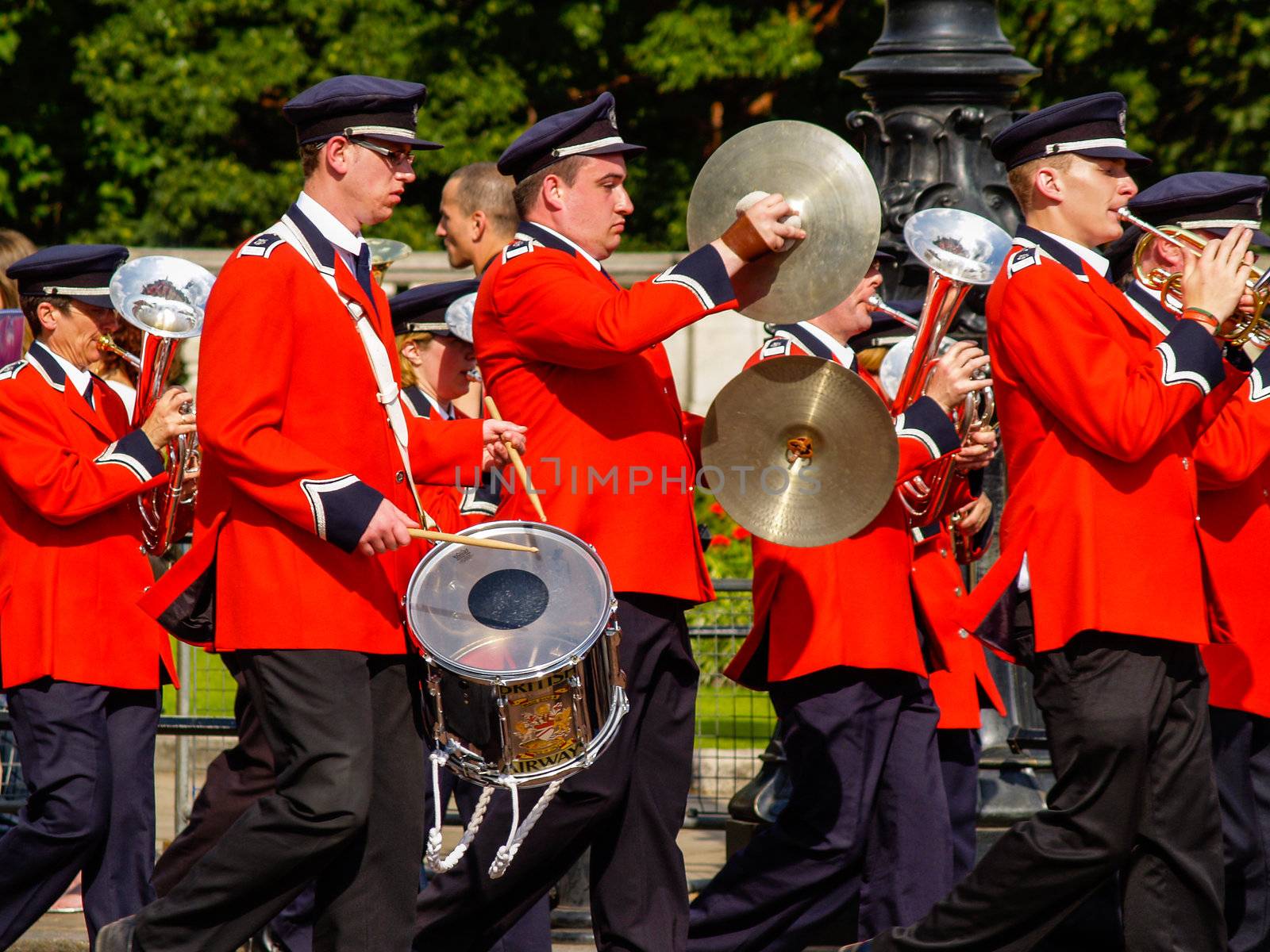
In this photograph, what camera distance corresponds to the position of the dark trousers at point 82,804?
5.60m

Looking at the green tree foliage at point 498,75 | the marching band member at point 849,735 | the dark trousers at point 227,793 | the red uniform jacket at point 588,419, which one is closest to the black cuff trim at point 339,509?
the dark trousers at point 227,793

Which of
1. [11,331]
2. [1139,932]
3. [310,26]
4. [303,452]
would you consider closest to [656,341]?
[303,452]

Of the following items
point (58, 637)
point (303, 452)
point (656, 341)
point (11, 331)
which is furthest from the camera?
point (11, 331)

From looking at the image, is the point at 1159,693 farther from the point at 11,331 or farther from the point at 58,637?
the point at 11,331

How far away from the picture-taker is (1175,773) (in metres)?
4.80

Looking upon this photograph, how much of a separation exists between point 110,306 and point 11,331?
1.91ft

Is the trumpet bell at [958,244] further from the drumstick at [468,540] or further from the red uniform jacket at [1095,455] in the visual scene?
the drumstick at [468,540]

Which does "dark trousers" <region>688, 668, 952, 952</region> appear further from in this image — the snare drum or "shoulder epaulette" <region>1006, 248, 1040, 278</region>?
"shoulder epaulette" <region>1006, 248, 1040, 278</region>

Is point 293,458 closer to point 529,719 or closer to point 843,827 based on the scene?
point 529,719

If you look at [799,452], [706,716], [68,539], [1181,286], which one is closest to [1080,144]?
[1181,286]

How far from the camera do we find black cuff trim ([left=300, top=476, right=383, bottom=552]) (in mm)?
4559

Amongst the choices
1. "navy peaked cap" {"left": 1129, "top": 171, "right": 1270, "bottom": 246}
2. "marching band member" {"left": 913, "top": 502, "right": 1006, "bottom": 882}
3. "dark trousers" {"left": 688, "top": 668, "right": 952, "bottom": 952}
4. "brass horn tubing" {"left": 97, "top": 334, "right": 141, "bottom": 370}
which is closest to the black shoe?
"dark trousers" {"left": 688, "top": 668, "right": 952, "bottom": 952}

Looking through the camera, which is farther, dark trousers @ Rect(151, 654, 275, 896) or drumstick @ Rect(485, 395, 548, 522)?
dark trousers @ Rect(151, 654, 275, 896)

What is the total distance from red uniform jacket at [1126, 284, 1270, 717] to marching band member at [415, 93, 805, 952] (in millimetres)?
1356
